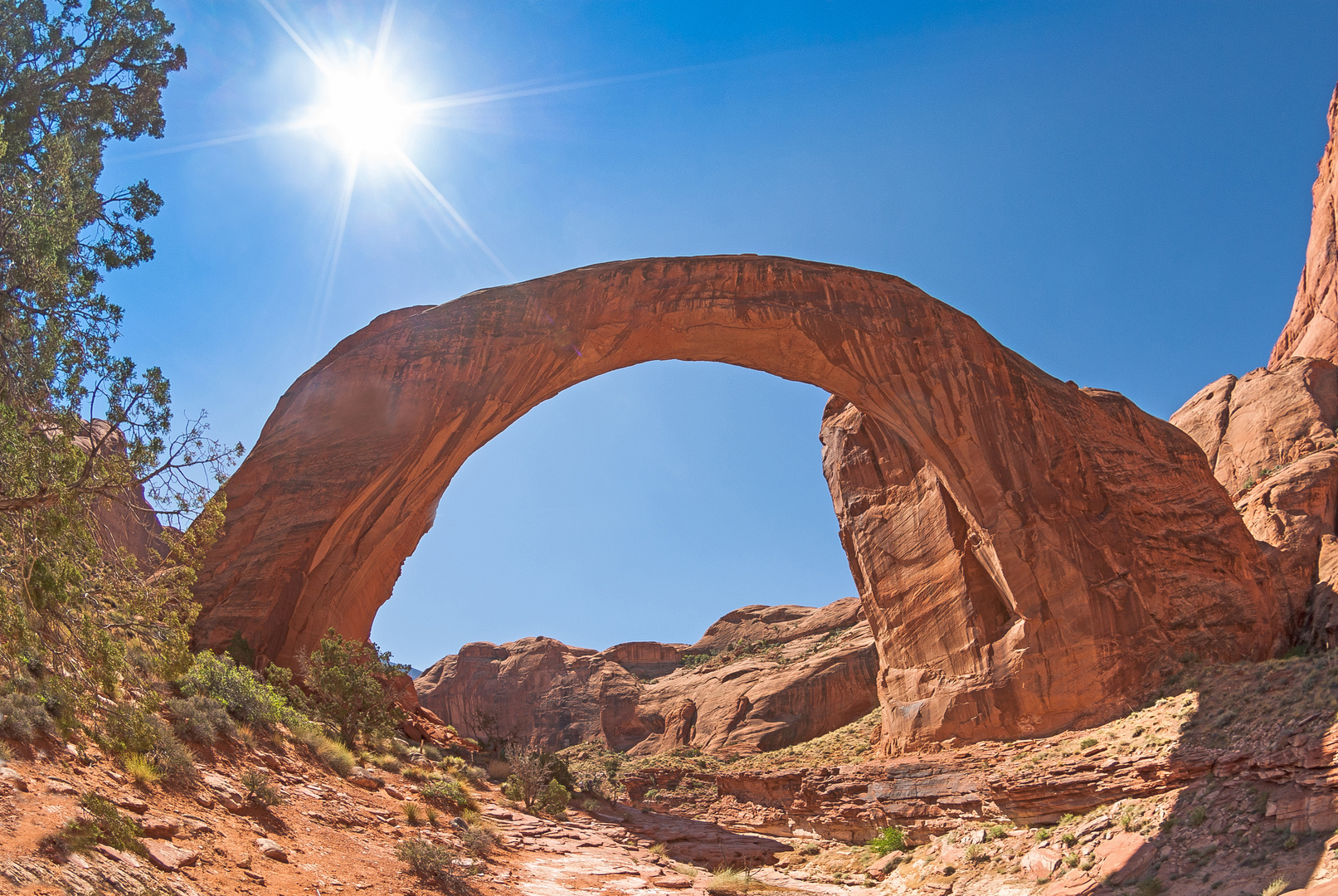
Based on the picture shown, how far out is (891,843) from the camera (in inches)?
611

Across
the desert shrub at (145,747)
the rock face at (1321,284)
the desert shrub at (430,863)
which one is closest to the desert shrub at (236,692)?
the desert shrub at (145,747)

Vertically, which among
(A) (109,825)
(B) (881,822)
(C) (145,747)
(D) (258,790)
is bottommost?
(B) (881,822)

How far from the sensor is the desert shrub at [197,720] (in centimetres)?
895

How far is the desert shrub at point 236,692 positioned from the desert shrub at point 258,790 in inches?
86.3

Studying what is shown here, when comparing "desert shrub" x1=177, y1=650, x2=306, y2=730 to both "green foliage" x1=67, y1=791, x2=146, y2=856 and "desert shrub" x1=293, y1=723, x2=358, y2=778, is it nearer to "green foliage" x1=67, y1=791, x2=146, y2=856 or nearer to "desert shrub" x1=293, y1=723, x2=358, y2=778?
"desert shrub" x1=293, y1=723, x2=358, y2=778

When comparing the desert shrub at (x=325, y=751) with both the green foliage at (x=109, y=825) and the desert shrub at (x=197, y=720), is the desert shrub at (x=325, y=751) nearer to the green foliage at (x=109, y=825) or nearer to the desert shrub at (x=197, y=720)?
the desert shrub at (x=197, y=720)

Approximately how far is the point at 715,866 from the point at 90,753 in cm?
1172

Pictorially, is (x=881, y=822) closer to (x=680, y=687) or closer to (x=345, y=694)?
(x=345, y=694)

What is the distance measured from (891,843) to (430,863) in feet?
34.4

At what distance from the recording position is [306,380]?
70.0ft

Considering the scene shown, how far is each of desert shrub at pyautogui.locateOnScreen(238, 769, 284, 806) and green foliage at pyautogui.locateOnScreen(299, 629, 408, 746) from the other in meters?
6.20

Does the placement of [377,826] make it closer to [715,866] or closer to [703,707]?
[715,866]

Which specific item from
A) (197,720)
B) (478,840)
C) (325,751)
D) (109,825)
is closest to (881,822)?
(478,840)

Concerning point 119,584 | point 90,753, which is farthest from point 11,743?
point 119,584
